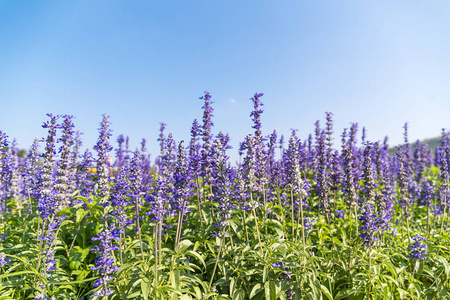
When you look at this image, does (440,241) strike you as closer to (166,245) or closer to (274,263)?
(274,263)

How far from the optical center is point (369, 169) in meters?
6.95

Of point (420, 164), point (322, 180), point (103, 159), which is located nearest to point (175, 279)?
point (103, 159)

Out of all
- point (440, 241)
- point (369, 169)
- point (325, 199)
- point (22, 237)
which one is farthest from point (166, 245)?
point (440, 241)

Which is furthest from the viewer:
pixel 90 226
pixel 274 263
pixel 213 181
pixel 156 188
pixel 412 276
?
pixel 213 181

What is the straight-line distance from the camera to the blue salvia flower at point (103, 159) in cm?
575

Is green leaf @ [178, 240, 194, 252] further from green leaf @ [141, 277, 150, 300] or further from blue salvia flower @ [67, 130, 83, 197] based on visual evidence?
blue salvia flower @ [67, 130, 83, 197]

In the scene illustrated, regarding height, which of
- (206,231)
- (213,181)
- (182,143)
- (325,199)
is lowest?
(206,231)

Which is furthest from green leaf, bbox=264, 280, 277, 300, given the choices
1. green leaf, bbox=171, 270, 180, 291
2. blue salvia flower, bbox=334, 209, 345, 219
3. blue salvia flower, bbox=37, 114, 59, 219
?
blue salvia flower, bbox=37, 114, 59, 219

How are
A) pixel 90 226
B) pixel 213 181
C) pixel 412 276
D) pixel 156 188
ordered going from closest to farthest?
pixel 156 188
pixel 412 276
pixel 90 226
pixel 213 181

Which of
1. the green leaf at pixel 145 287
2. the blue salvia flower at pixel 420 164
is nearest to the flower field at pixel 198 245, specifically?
the green leaf at pixel 145 287

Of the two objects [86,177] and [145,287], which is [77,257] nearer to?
[145,287]

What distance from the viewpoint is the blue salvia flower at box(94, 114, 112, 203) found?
5.75 meters

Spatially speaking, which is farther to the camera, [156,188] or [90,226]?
[90,226]

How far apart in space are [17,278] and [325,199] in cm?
684
